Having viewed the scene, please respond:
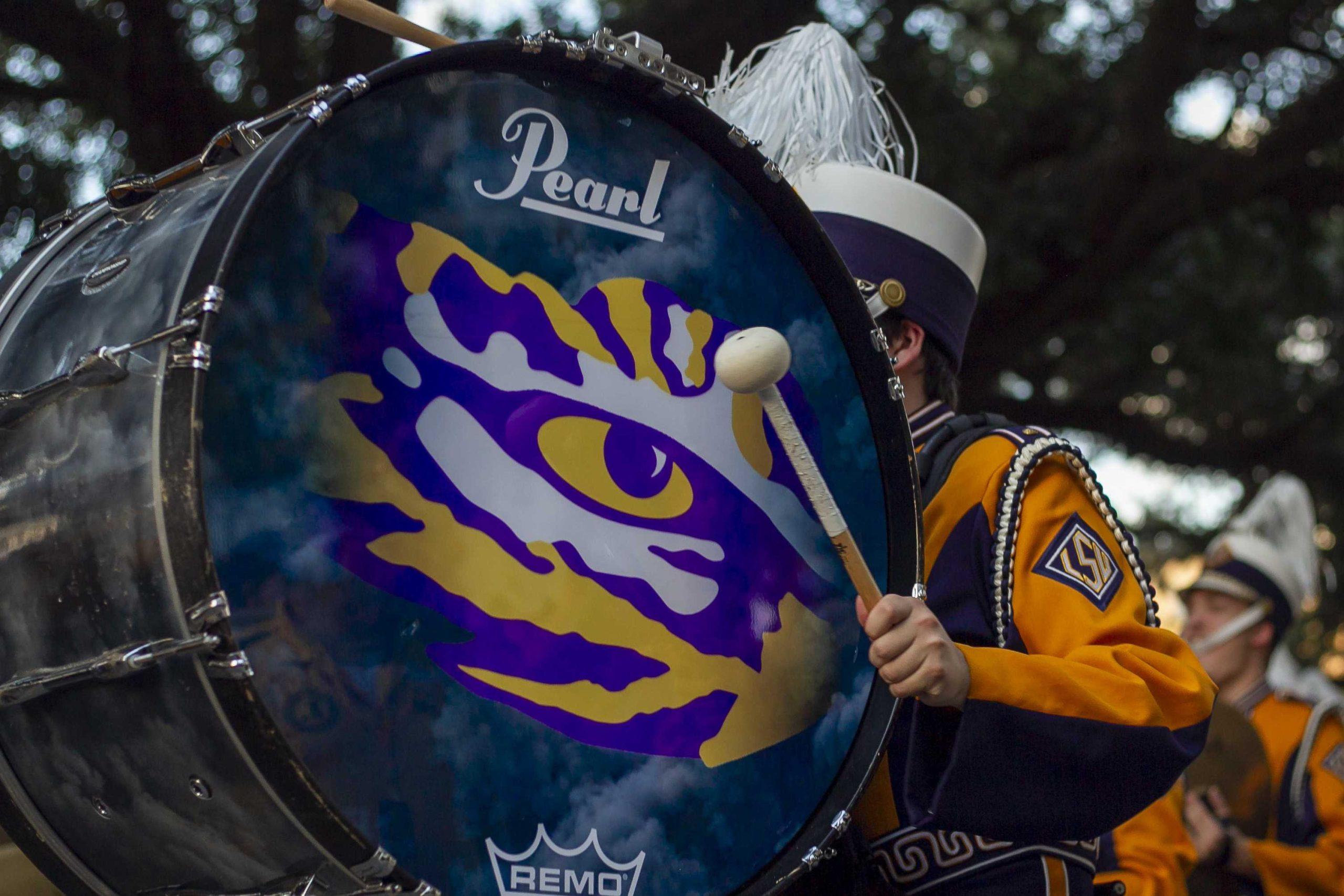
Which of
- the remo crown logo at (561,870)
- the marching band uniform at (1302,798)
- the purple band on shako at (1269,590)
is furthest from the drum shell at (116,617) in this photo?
the purple band on shako at (1269,590)

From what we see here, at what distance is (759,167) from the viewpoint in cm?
152

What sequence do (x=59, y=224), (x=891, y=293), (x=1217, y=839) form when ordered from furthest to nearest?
1. (x=1217, y=839)
2. (x=891, y=293)
3. (x=59, y=224)

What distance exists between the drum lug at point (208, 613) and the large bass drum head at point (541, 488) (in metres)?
0.06

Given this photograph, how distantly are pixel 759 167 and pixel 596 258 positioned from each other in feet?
0.75

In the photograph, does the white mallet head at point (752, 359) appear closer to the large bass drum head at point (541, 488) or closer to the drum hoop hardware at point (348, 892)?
the large bass drum head at point (541, 488)

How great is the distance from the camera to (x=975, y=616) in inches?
65.3

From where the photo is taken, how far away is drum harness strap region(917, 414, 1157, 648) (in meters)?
1.65

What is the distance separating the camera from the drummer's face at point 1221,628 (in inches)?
170

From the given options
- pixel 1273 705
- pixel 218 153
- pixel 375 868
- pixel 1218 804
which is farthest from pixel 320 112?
pixel 1273 705

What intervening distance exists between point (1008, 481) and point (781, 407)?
43 cm

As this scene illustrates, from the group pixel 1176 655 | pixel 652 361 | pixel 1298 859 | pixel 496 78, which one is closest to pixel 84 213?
pixel 496 78

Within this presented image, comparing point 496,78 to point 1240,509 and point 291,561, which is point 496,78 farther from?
point 1240,509

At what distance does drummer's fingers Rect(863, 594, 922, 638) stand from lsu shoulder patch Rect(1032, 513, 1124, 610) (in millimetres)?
309

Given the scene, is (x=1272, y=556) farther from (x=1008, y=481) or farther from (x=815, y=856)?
(x=815, y=856)
